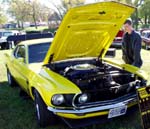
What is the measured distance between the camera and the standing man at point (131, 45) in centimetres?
560

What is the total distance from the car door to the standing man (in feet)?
6.71

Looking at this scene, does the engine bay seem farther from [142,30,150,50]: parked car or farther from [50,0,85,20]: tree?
[50,0,85,20]: tree

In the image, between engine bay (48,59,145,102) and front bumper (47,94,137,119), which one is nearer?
front bumper (47,94,137,119)

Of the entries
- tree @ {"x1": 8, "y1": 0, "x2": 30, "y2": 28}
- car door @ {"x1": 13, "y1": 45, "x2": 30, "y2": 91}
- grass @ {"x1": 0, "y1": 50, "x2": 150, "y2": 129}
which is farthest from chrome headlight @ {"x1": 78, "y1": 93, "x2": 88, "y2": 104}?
tree @ {"x1": 8, "y1": 0, "x2": 30, "y2": 28}

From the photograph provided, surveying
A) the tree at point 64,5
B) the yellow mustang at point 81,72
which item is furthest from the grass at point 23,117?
the tree at point 64,5

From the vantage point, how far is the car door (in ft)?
18.6

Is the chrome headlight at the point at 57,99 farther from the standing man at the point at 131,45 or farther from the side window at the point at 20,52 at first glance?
the side window at the point at 20,52

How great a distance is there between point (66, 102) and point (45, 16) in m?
62.9

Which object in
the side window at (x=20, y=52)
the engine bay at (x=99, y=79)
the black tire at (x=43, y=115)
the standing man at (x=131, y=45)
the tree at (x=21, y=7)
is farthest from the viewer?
the tree at (x=21, y=7)

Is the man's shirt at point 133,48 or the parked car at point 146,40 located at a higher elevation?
the man's shirt at point 133,48

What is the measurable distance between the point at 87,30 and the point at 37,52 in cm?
128

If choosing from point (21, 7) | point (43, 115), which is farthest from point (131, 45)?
point (21, 7)

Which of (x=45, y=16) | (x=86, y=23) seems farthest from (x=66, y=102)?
(x=45, y=16)

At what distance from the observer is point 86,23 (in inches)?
200
